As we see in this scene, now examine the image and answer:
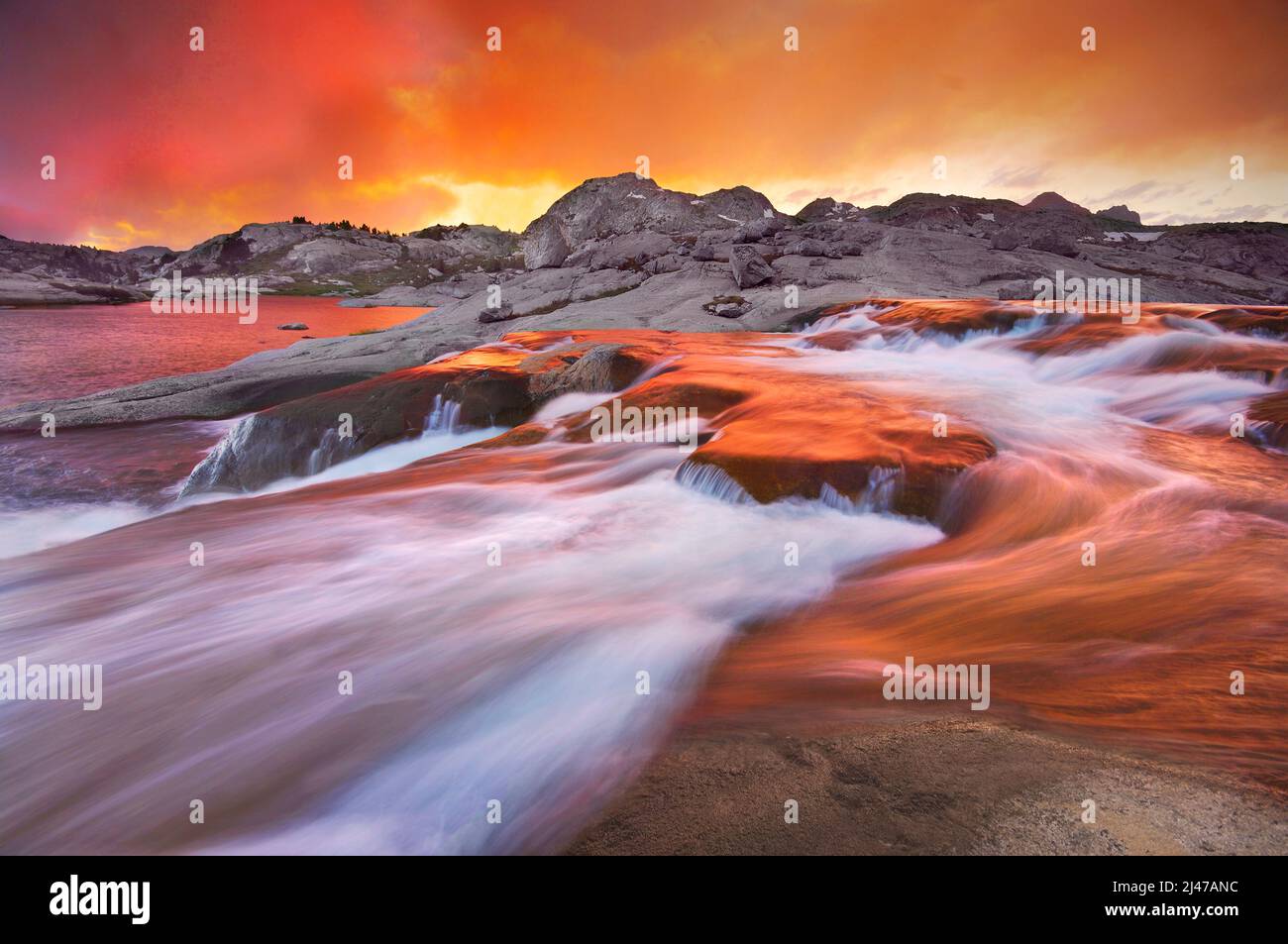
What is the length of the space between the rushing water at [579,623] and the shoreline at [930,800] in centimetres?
28

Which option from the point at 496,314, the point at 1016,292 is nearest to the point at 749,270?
the point at 1016,292

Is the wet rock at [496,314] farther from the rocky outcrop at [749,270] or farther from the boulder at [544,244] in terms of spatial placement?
the boulder at [544,244]

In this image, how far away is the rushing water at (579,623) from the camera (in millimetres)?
2896

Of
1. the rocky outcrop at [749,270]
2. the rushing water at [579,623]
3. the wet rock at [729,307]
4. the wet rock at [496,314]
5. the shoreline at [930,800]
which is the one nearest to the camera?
the shoreline at [930,800]

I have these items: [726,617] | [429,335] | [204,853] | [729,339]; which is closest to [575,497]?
[726,617]

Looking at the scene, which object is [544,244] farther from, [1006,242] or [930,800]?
[930,800]

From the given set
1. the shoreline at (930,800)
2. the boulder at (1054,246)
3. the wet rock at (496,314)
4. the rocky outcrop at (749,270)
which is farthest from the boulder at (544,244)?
the shoreline at (930,800)
